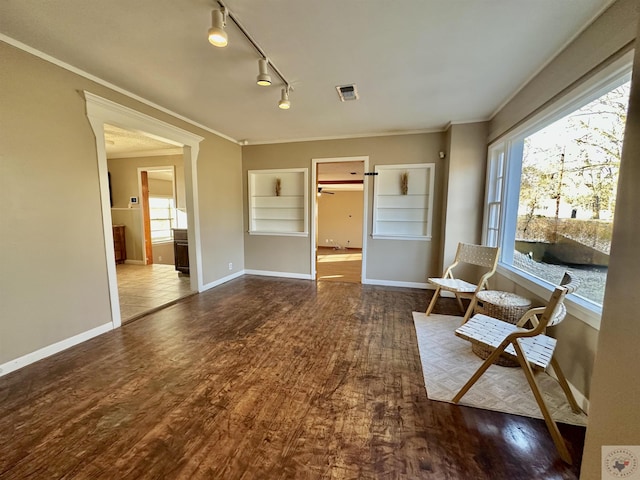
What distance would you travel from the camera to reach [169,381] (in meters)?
1.95

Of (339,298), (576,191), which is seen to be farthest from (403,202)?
(576,191)

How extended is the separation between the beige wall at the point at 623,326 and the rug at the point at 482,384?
816 millimetres

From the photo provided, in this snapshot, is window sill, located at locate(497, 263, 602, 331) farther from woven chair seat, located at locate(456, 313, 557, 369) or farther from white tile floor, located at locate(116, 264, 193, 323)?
white tile floor, located at locate(116, 264, 193, 323)

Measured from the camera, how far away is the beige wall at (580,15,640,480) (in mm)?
838

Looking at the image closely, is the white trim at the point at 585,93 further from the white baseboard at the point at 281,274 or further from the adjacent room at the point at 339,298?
the white baseboard at the point at 281,274

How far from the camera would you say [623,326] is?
2.90 feet

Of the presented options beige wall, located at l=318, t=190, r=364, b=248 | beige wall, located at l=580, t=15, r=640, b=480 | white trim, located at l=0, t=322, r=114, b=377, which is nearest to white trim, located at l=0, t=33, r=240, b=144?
white trim, located at l=0, t=322, r=114, b=377

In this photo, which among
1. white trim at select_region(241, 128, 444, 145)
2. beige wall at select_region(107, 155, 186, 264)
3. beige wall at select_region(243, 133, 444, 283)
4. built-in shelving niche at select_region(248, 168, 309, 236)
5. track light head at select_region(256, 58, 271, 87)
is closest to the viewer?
track light head at select_region(256, 58, 271, 87)

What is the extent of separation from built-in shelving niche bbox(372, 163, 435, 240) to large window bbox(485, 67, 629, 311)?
1170 millimetres

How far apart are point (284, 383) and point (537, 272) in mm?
2416

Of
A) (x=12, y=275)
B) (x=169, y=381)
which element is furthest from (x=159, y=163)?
(x=169, y=381)

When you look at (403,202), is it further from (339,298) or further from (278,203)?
(278,203)

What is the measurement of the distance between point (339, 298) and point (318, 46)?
2.97 m

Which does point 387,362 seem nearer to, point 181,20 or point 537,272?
point 537,272
